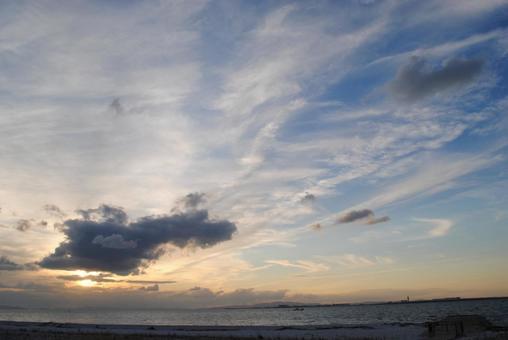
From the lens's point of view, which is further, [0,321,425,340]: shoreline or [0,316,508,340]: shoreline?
[0,321,425,340]: shoreline

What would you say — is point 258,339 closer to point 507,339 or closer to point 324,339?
point 324,339

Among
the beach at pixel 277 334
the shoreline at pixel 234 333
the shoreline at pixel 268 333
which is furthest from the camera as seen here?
the shoreline at pixel 234 333

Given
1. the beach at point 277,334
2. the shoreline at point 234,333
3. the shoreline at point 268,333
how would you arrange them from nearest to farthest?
1. the beach at point 277,334
2. the shoreline at point 268,333
3. the shoreline at point 234,333

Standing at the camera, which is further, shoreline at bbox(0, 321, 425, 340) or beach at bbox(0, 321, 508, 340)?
shoreline at bbox(0, 321, 425, 340)

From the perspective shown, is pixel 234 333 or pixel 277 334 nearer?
pixel 277 334

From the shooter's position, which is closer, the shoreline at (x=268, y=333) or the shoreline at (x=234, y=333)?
the shoreline at (x=268, y=333)

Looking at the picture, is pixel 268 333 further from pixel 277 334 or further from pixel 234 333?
pixel 234 333

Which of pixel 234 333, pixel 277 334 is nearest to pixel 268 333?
pixel 277 334

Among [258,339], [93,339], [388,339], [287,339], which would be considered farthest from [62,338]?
[388,339]

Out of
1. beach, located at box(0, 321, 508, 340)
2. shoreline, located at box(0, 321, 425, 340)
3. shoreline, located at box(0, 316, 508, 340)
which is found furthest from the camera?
shoreline, located at box(0, 321, 425, 340)

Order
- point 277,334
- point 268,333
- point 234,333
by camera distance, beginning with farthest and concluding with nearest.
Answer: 1. point 234,333
2. point 268,333
3. point 277,334

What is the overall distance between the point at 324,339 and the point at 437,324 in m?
19.6

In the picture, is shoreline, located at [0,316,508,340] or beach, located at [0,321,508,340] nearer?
beach, located at [0,321,508,340]

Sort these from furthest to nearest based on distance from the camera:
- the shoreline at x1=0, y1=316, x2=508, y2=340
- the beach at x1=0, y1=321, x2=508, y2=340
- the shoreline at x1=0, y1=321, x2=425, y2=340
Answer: the shoreline at x1=0, y1=321, x2=425, y2=340 → the shoreline at x1=0, y1=316, x2=508, y2=340 → the beach at x1=0, y1=321, x2=508, y2=340
